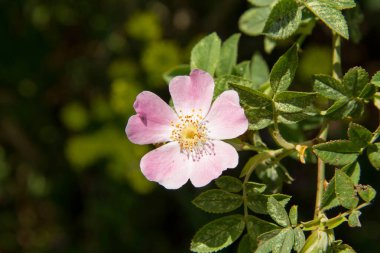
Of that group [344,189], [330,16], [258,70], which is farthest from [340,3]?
[258,70]

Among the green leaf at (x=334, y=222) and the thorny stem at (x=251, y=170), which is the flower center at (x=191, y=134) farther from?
the green leaf at (x=334, y=222)

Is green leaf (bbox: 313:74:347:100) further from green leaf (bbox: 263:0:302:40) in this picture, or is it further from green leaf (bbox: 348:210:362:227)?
green leaf (bbox: 348:210:362:227)

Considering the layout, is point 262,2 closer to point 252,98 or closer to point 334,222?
point 252,98

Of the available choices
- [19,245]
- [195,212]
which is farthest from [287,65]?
[19,245]

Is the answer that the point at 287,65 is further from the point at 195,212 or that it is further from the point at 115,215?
the point at 115,215

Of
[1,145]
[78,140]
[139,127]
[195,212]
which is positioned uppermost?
[1,145]

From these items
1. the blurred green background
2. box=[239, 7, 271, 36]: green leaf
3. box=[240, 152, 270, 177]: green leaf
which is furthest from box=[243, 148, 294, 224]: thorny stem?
the blurred green background
